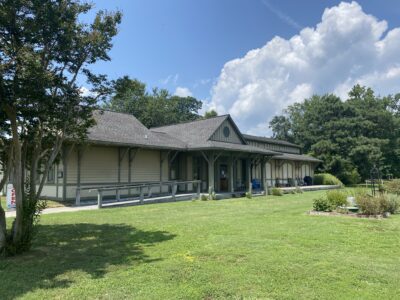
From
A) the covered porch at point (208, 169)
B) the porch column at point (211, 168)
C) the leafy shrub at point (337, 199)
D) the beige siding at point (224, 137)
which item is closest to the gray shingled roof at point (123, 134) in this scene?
the covered porch at point (208, 169)

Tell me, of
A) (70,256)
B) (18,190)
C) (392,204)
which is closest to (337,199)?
(392,204)

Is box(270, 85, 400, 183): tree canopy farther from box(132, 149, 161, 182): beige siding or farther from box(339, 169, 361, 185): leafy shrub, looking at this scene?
box(132, 149, 161, 182): beige siding

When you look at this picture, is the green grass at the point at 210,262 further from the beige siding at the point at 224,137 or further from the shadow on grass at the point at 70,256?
the beige siding at the point at 224,137

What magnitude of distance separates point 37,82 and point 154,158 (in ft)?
48.5

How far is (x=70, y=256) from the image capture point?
6.34 meters

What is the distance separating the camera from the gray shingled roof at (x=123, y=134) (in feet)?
54.7

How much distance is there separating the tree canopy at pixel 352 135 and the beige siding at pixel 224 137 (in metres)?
18.5

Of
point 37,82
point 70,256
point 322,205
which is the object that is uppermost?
point 37,82

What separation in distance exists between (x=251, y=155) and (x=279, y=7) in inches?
452

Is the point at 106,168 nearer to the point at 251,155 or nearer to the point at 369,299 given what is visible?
the point at 251,155

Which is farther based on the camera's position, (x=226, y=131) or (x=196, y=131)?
(x=226, y=131)

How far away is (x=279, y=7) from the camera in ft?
52.0

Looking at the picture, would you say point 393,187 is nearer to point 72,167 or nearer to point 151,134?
point 151,134

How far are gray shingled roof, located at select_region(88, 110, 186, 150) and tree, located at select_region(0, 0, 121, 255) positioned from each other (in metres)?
8.04
